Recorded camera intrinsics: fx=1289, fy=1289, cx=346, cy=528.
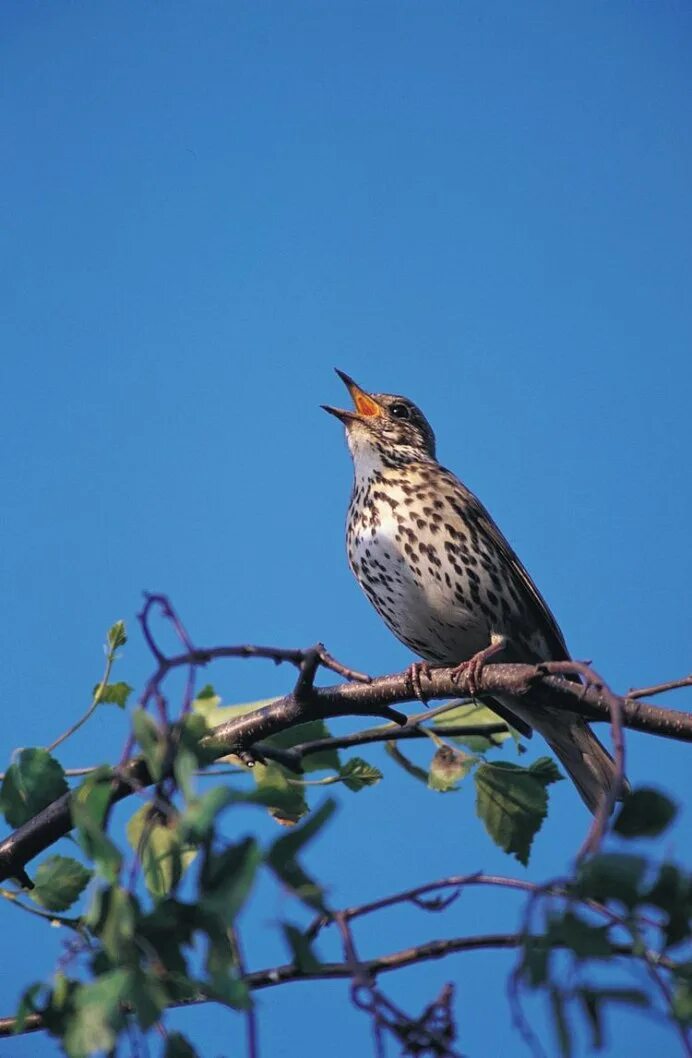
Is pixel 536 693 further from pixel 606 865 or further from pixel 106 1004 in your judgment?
pixel 106 1004

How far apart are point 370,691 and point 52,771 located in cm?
97

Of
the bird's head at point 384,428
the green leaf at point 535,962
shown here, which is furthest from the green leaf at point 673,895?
the bird's head at point 384,428

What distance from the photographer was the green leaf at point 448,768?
319cm

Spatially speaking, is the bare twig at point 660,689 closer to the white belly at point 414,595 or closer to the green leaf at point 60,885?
the green leaf at point 60,885

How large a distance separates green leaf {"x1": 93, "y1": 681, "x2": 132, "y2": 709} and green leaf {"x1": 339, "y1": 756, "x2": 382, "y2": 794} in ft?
1.86

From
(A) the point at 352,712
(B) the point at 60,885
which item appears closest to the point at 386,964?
(B) the point at 60,885

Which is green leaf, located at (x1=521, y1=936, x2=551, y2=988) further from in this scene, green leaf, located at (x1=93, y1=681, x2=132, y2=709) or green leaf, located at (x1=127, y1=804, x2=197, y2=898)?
green leaf, located at (x1=93, y1=681, x2=132, y2=709)

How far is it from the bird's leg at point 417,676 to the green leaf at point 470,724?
10cm

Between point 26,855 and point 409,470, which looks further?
point 409,470

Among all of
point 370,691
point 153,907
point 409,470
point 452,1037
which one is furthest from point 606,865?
point 409,470

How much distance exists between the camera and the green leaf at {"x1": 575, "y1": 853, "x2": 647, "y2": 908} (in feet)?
5.22

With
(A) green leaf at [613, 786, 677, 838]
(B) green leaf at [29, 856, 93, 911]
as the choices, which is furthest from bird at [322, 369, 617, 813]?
(A) green leaf at [613, 786, 677, 838]

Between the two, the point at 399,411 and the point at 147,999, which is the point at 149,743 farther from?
the point at 399,411

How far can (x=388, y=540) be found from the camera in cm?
497
